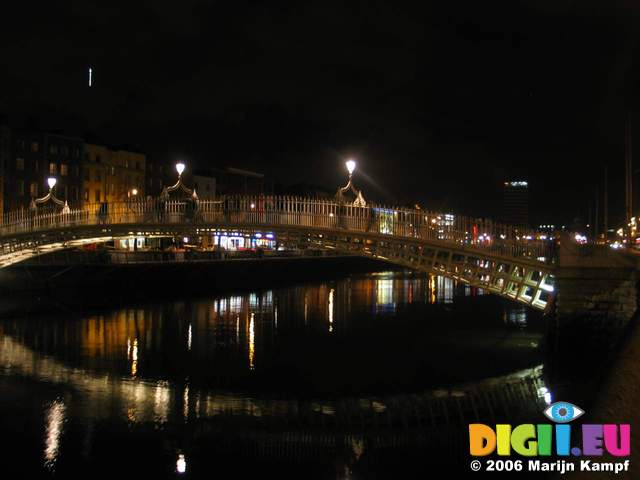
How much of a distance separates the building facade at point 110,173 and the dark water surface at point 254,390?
1661 inches

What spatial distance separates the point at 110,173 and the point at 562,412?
2796 inches

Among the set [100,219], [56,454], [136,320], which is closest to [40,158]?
[136,320]

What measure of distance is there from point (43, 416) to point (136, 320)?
1816 centimetres

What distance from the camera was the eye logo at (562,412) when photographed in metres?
17.4

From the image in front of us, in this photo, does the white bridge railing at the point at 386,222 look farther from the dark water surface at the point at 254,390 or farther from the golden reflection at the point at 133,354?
the golden reflection at the point at 133,354

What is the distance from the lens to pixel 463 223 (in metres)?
23.3

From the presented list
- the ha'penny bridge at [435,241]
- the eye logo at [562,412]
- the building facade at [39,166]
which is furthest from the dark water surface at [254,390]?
the building facade at [39,166]

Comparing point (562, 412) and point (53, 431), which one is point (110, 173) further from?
point (562, 412)

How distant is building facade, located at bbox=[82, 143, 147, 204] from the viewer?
257 ft

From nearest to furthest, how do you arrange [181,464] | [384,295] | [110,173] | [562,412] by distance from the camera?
[181,464] < [562,412] < [384,295] < [110,173]

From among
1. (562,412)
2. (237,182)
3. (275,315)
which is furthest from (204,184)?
(562,412)

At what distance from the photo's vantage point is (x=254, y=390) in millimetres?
21609

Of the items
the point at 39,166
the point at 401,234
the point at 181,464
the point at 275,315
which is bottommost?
the point at 181,464

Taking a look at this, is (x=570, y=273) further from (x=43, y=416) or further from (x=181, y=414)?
(x=43, y=416)
